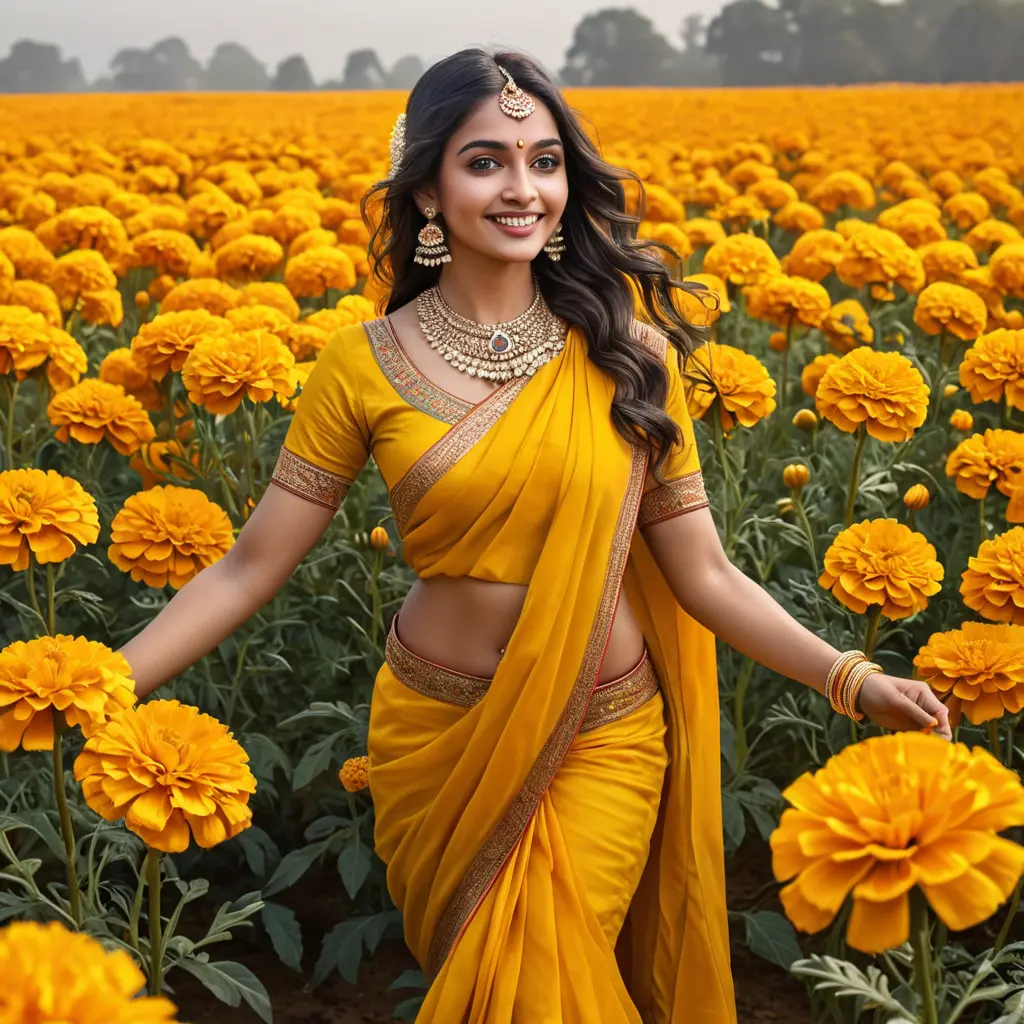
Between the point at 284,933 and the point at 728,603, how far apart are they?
1.19 meters

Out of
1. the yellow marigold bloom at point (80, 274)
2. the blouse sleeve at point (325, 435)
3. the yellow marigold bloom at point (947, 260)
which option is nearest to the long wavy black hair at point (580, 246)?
the blouse sleeve at point (325, 435)

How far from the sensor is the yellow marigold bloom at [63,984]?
95cm

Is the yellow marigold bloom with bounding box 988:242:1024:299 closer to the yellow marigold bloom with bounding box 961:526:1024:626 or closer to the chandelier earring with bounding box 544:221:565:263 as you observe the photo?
the yellow marigold bloom with bounding box 961:526:1024:626

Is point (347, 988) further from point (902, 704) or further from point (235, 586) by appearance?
point (902, 704)

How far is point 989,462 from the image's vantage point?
9.16 feet

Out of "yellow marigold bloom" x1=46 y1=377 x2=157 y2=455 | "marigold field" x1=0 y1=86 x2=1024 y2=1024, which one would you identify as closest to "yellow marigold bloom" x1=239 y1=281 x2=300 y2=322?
"marigold field" x1=0 y1=86 x2=1024 y2=1024

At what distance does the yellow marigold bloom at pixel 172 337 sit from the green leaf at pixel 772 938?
1.65 m

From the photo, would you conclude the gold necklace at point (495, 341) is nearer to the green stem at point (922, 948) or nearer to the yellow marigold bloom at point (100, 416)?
the yellow marigold bloom at point (100, 416)

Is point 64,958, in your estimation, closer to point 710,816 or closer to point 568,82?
point 710,816

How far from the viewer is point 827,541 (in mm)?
3311

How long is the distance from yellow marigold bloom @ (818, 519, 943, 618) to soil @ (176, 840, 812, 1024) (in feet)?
2.62

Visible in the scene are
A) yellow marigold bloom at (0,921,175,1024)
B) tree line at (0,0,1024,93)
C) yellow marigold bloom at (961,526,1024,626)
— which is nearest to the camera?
yellow marigold bloom at (0,921,175,1024)

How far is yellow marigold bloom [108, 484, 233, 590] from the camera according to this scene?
8.27ft

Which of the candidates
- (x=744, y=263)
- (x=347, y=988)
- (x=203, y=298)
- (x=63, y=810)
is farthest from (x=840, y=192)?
(x=63, y=810)
